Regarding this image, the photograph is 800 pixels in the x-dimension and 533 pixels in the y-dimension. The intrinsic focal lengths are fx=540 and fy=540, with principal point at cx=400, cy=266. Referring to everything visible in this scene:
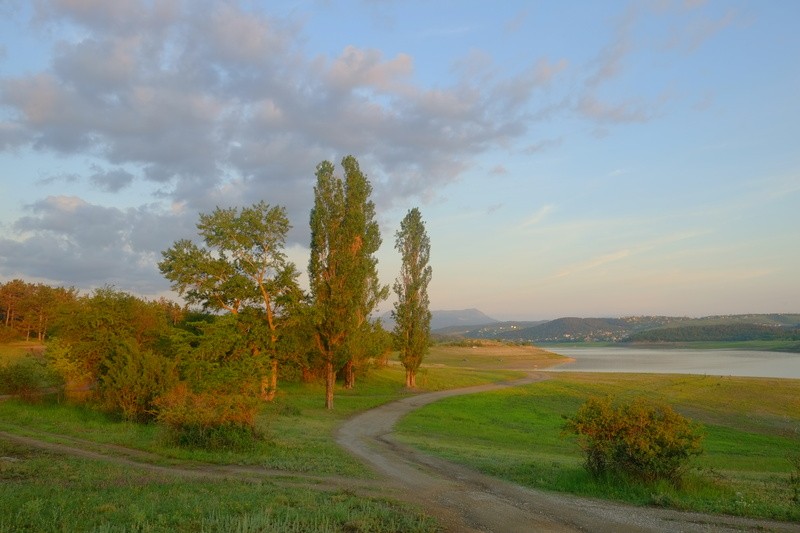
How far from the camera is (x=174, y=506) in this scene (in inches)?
360

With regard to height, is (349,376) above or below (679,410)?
above

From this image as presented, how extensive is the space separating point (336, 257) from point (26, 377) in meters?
18.1

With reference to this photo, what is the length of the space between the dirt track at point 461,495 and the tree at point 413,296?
27872 mm

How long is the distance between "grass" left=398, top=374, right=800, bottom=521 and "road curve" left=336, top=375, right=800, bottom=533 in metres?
0.73

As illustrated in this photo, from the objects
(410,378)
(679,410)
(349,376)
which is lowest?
(679,410)

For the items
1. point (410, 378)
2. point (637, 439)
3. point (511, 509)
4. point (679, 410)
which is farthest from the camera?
point (410, 378)

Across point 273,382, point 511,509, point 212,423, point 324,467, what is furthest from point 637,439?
point 273,382

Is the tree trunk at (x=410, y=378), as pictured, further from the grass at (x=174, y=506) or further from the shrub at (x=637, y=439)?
the grass at (x=174, y=506)

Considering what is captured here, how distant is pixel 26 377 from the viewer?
28.9 metres

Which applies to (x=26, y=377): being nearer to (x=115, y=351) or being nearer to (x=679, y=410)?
(x=115, y=351)

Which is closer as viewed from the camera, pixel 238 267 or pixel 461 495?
pixel 461 495

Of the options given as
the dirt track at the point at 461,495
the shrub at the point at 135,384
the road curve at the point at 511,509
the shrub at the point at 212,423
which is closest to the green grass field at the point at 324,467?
the shrub at the point at 212,423

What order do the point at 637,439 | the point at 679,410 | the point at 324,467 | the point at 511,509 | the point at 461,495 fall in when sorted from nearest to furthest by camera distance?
the point at 511,509
the point at 461,495
the point at 637,439
the point at 324,467
the point at 679,410

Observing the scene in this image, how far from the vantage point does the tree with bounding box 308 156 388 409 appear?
34844mm
